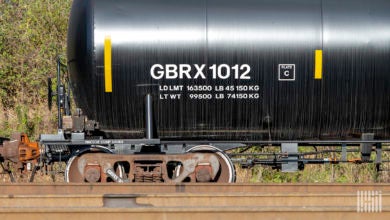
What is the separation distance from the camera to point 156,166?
27.4 feet

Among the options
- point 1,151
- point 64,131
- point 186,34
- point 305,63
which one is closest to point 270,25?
point 305,63

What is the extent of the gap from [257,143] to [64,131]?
321cm

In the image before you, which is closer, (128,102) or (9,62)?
(128,102)

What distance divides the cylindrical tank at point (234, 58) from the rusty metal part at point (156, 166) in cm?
63

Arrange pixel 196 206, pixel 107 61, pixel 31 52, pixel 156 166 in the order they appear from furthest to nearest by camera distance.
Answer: pixel 31 52
pixel 156 166
pixel 107 61
pixel 196 206

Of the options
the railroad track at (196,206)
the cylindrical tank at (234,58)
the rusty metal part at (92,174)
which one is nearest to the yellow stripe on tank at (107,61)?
the cylindrical tank at (234,58)

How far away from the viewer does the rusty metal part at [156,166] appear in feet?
27.2

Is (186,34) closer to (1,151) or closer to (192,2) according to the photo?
(192,2)

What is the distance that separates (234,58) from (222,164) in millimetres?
1755

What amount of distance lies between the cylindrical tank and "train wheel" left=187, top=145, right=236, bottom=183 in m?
0.48

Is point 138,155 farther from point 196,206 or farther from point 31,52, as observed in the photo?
point 31,52

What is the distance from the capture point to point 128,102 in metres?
8.23

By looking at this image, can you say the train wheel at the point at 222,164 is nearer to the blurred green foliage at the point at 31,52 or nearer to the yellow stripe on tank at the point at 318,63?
the yellow stripe on tank at the point at 318,63

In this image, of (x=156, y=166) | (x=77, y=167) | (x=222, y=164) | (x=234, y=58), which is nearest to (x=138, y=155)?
(x=156, y=166)
